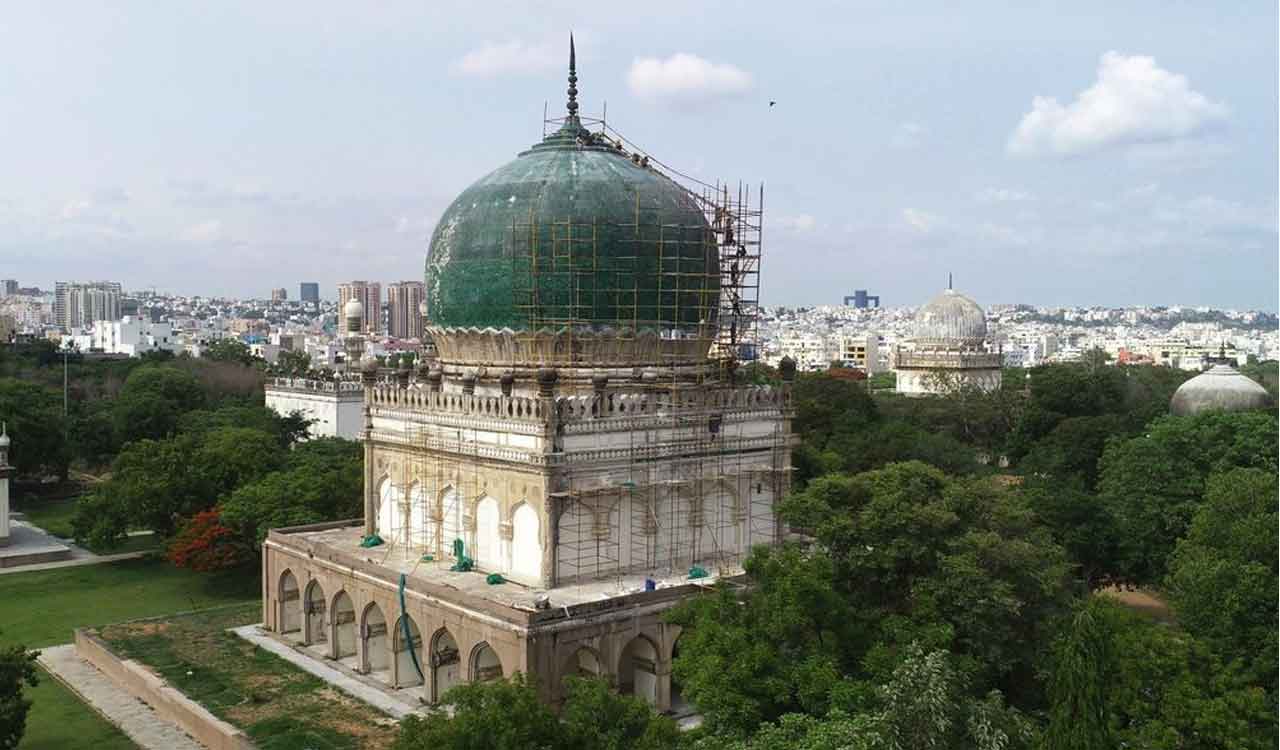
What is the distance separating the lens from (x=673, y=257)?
29.4 meters

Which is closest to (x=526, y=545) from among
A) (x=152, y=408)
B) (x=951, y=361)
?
(x=152, y=408)

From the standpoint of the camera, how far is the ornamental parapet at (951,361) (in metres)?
79.4

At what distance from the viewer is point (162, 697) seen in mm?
26172

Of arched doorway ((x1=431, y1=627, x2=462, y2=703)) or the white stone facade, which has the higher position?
the white stone facade

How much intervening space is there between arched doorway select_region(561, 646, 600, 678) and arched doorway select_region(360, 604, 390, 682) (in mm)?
5239

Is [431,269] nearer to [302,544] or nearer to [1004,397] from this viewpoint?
[302,544]

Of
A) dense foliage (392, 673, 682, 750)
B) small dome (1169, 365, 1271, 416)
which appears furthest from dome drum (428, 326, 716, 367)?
small dome (1169, 365, 1271, 416)

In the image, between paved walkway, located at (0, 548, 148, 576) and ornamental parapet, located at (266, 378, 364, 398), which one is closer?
paved walkway, located at (0, 548, 148, 576)

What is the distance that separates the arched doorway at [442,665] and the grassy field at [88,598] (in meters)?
8.22

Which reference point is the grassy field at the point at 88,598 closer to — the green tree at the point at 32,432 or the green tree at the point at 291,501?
the green tree at the point at 291,501

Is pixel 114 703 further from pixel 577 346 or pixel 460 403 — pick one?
pixel 577 346

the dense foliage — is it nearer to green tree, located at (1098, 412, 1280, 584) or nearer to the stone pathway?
green tree, located at (1098, 412, 1280, 584)

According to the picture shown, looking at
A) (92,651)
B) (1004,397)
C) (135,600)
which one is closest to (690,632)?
(92,651)

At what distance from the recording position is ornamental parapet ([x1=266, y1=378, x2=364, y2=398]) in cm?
6575
